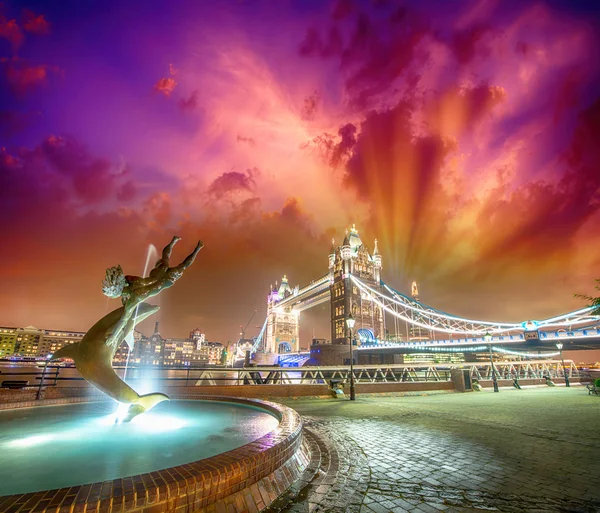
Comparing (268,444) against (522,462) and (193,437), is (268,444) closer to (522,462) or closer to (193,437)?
(193,437)

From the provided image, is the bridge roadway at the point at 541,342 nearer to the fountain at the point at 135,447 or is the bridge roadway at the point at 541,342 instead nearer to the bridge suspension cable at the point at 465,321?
the bridge suspension cable at the point at 465,321

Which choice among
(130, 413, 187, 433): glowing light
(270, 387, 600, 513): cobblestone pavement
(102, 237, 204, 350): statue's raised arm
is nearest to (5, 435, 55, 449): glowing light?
(130, 413, 187, 433): glowing light

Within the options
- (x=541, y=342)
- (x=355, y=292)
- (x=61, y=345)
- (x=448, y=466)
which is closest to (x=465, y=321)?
(x=541, y=342)

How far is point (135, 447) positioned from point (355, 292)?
261ft

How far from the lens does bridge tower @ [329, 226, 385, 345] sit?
76.6 meters

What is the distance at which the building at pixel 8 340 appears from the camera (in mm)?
144375

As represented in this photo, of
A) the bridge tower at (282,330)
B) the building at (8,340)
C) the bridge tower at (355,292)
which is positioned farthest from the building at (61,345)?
the bridge tower at (355,292)

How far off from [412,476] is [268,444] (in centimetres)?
219

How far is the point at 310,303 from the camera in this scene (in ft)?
379

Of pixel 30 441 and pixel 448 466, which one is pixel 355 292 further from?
pixel 30 441

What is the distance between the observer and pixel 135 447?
4.72 meters

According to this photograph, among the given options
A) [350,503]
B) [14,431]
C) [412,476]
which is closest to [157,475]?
[350,503]

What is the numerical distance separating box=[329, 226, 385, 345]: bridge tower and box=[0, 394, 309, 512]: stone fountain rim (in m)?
66.7

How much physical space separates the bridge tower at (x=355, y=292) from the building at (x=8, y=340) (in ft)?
514
